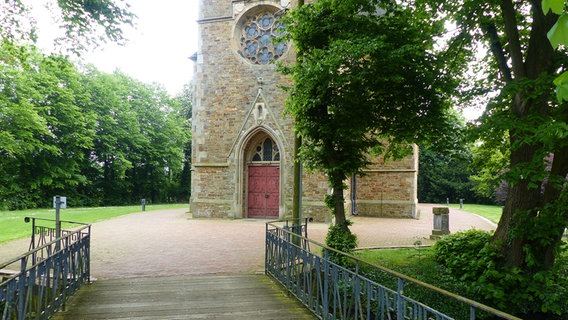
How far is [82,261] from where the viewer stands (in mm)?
6691

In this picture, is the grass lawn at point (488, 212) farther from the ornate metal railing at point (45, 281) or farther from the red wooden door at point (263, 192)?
the ornate metal railing at point (45, 281)

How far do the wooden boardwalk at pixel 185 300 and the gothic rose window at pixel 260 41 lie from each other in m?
13.7

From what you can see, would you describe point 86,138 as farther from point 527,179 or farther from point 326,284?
point 527,179

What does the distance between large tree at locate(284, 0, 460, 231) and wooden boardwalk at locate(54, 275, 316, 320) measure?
3119 millimetres

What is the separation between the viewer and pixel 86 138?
28.8 m

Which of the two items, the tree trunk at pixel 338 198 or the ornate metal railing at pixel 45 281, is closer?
the ornate metal railing at pixel 45 281

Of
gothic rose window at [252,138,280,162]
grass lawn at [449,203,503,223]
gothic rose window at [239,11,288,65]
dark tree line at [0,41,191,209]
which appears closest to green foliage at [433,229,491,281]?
gothic rose window at [252,138,280,162]

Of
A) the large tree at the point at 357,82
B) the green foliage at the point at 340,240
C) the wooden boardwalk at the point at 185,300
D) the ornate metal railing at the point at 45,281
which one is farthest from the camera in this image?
the green foliage at the point at 340,240

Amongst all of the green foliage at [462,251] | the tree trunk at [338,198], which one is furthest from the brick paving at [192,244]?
the green foliage at [462,251]

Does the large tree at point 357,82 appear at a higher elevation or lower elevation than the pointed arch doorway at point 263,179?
higher

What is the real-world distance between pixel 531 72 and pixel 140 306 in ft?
24.8

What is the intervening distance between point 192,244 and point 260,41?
448 inches

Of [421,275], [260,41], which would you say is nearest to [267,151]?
[260,41]

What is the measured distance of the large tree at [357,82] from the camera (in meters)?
7.41
